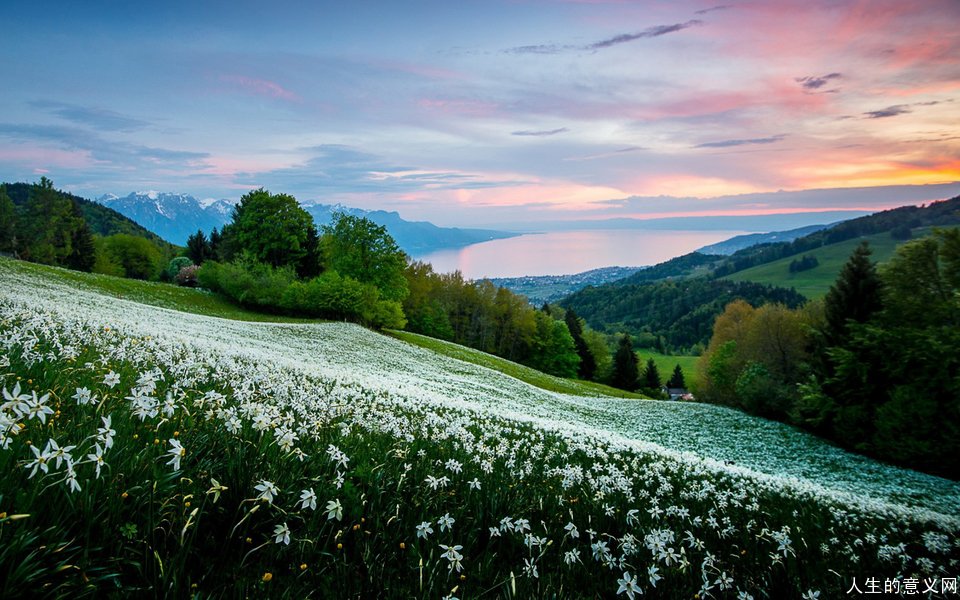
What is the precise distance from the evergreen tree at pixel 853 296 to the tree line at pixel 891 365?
7 cm

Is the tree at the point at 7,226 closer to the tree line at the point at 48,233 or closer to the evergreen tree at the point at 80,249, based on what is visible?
the tree line at the point at 48,233

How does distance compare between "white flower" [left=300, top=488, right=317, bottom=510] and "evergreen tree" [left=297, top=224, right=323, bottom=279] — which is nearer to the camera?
"white flower" [left=300, top=488, right=317, bottom=510]

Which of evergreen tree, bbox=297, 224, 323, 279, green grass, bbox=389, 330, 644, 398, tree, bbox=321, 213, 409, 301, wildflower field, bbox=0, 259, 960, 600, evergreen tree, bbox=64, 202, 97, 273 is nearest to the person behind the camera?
wildflower field, bbox=0, 259, 960, 600

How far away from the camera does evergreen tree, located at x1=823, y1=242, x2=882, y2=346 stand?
109 feet

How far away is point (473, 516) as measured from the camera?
558cm

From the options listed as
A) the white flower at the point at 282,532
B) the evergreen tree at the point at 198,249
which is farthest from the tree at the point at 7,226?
the white flower at the point at 282,532

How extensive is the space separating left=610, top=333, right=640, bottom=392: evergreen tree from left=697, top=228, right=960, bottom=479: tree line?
58.4m

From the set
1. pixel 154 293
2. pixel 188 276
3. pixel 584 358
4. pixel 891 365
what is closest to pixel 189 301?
pixel 154 293

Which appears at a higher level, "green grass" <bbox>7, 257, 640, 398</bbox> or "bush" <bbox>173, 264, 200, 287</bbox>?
"bush" <bbox>173, 264, 200, 287</bbox>

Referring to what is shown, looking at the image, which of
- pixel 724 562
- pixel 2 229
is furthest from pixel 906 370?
pixel 2 229

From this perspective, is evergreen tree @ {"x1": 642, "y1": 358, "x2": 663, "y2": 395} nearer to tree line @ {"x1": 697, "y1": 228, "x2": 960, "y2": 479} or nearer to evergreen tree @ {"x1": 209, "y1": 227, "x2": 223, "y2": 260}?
tree line @ {"x1": 697, "y1": 228, "x2": 960, "y2": 479}

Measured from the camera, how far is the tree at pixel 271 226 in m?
67.4

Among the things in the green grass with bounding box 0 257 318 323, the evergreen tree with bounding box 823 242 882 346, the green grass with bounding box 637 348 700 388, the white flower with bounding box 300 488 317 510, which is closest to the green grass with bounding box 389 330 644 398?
the green grass with bounding box 0 257 318 323

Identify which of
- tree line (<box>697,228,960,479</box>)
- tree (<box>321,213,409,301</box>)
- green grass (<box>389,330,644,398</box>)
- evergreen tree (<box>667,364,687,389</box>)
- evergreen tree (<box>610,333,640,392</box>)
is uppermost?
tree (<box>321,213,409,301</box>)
